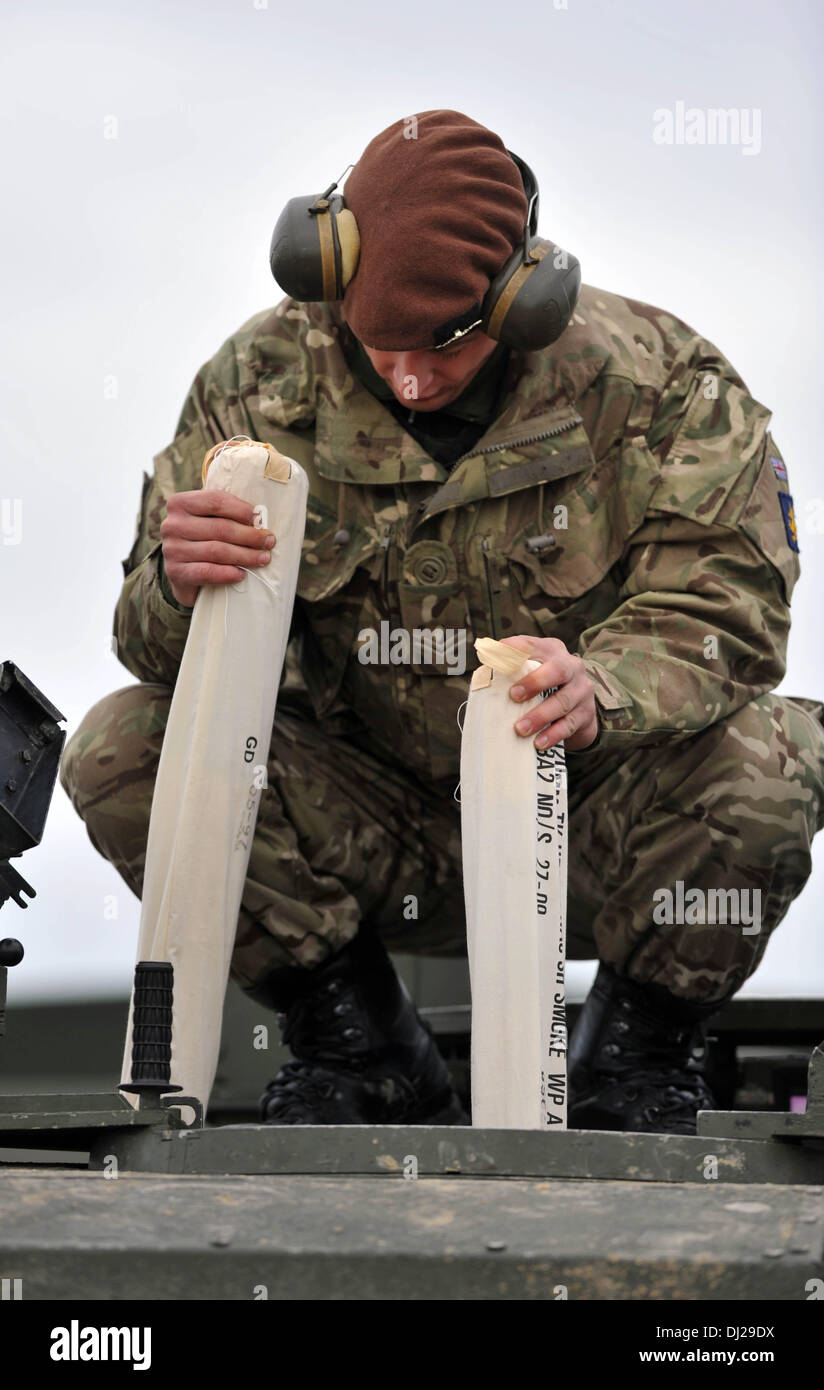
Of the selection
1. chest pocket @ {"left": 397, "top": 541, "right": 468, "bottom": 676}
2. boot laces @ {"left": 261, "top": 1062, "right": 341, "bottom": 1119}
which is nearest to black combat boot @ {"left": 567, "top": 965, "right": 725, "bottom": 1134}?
boot laces @ {"left": 261, "top": 1062, "right": 341, "bottom": 1119}

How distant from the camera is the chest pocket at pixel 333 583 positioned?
13.3 ft

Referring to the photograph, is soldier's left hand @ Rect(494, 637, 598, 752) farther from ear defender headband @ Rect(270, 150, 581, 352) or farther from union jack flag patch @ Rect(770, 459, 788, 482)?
union jack flag patch @ Rect(770, 459, 788, 482)

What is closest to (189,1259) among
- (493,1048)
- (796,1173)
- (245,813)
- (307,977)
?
(796,1173)

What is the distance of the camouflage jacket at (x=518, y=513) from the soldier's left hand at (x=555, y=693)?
608mm

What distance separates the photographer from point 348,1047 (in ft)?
13.0

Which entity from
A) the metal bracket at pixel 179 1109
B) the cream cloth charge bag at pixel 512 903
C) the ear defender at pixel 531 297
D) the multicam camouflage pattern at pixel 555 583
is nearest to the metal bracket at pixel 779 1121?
the cream cloth charge bag at pixel 512 903

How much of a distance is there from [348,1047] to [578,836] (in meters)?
0.73

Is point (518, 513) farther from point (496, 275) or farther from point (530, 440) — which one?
point (496, 275)

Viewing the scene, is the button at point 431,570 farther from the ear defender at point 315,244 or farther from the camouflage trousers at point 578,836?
the ear defender at point 315,244

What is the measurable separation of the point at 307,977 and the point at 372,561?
3.18 feet

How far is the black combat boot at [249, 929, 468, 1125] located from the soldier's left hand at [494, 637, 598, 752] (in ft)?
3.75

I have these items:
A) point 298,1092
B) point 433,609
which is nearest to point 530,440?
point 433,609

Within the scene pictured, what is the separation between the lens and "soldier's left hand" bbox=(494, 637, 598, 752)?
296cm
